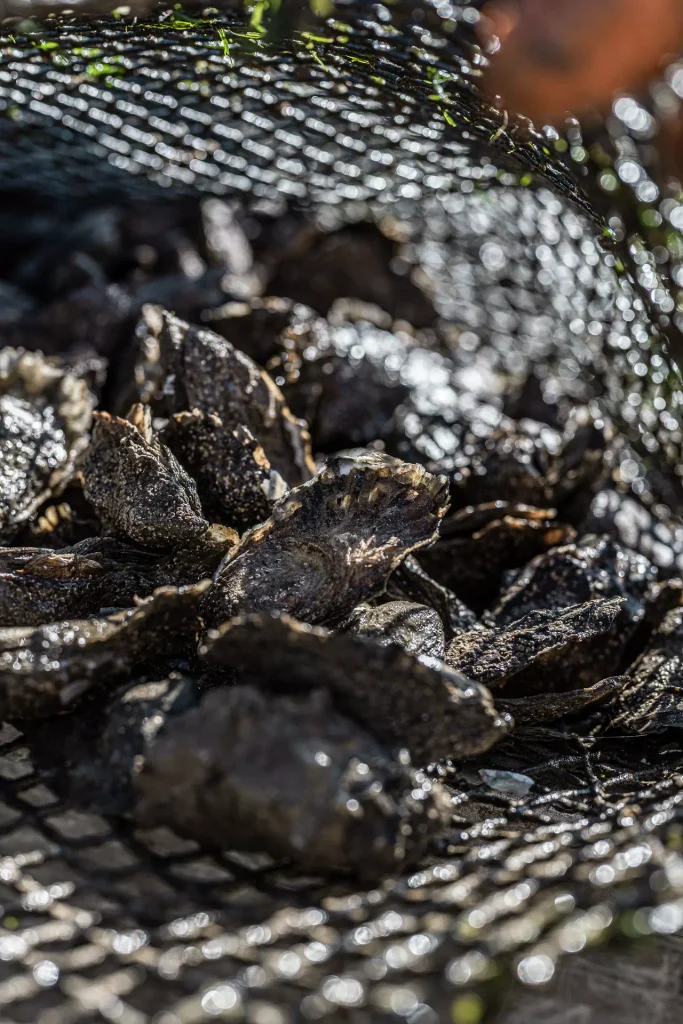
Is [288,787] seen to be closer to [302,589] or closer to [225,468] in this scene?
[302,589]

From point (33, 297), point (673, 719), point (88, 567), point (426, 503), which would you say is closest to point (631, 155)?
point (426, 503)

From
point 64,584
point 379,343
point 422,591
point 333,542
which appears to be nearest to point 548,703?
point 422,591

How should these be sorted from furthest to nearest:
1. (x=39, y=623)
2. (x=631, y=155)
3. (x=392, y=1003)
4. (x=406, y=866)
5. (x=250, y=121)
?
(x=250, y=121)
(x=631, y=155)
(x=39, y=623)
(x=406, y=866)
(x=392, y=1003)

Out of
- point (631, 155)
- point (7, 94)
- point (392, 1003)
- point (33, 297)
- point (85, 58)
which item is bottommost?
point (33, 297)

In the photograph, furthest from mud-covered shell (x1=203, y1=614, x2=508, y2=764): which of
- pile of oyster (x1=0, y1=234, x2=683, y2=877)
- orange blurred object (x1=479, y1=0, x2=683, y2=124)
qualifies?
orange blurred object (x1=479, y1=0, x2=683, y2=124)

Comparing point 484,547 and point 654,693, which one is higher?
point 654,693

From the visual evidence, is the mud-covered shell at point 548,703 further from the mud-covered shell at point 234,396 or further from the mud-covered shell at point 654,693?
the mud-covered shell at point 234,396

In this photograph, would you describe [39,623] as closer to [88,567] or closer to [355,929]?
[88,567]
